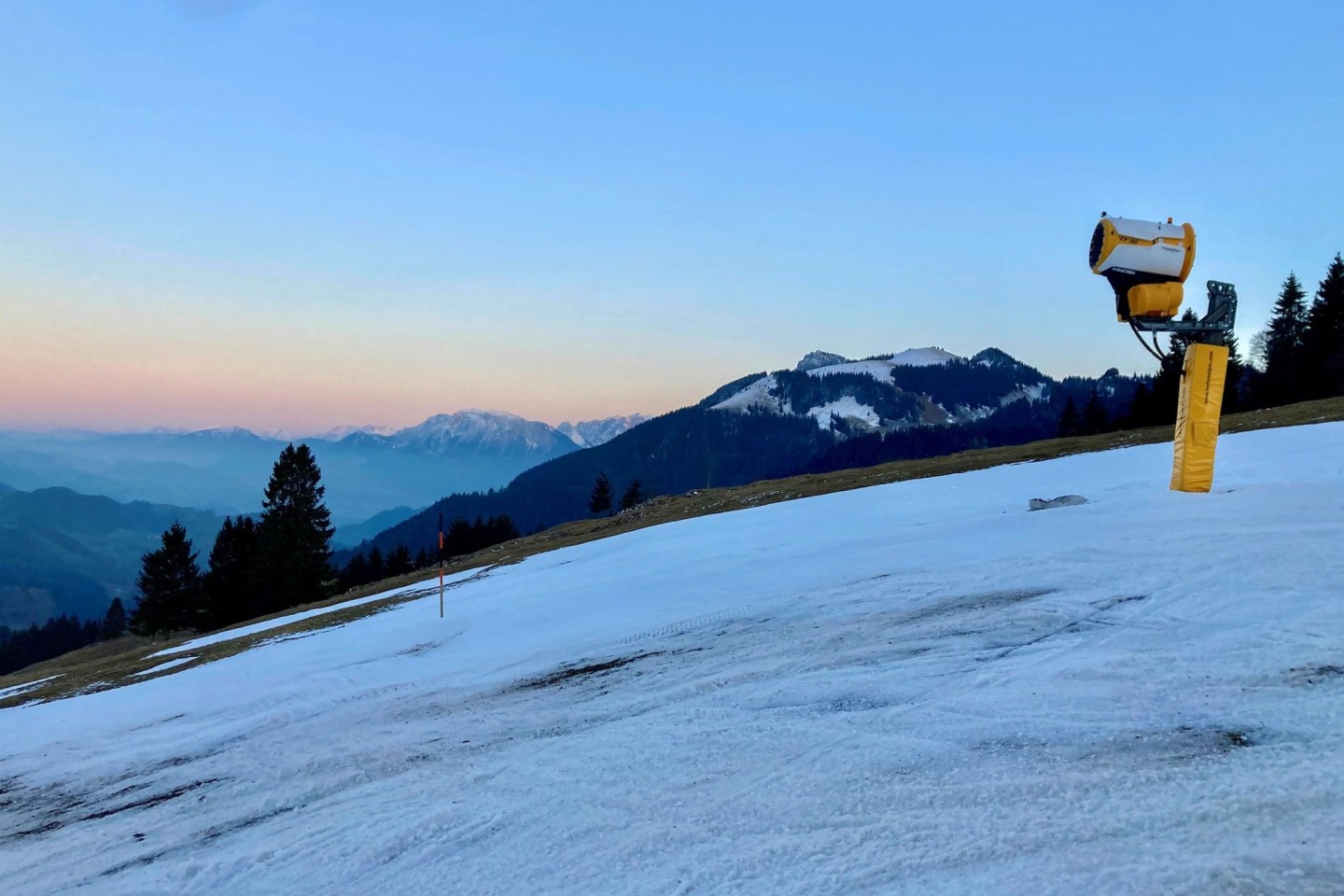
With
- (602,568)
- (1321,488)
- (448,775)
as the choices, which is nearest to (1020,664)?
(448,775)

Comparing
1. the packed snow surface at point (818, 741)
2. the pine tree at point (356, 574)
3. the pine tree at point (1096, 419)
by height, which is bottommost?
the pine tree at point (356, 574)

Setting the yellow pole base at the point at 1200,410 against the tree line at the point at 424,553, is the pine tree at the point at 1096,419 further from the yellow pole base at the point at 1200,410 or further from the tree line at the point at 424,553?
the yellow pole base at the point at 1200,410

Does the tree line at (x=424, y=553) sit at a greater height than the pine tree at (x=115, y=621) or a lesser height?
greater

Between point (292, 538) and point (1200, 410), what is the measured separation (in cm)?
6037

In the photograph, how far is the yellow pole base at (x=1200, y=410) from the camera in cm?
1283

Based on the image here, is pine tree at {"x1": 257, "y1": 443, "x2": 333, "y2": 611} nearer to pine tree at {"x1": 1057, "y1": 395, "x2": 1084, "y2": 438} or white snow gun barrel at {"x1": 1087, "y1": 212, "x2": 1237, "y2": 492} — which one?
white snow gun barrel at {"x1": 1087, "y1": 212, "x2": 1237, "y2": 492}

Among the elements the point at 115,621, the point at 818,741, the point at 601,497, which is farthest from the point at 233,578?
the point at 818,741

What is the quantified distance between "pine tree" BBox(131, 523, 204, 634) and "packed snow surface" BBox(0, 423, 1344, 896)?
49586 millimetres

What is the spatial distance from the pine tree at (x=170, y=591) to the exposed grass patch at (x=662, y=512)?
20.8 meters

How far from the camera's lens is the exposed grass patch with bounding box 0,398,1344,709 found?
21.7 meters

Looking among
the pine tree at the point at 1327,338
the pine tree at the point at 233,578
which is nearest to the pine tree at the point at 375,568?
the pine tree at the point at 233,578

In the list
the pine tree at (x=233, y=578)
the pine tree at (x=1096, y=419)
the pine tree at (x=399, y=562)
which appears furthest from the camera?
the pine tree at (x=399, y=562)

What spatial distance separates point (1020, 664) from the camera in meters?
7.20

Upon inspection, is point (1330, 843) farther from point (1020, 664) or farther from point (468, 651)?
point (468, 651)
